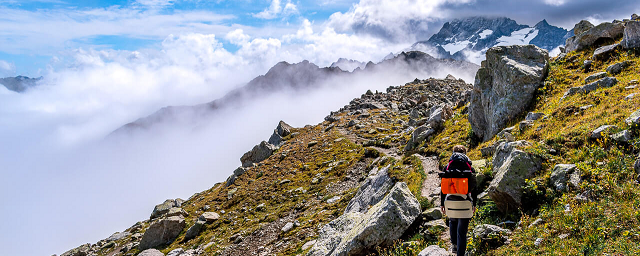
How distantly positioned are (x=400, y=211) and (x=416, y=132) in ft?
75.0

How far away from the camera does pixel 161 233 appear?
118ft

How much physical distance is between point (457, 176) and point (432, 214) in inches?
194

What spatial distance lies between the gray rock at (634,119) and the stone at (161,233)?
39261 mm

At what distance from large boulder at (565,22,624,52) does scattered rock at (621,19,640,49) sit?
3802 millimetres

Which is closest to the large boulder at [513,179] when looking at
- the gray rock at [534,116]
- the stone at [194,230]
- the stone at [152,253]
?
the gray rock at [534,116]

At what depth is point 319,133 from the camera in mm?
62438

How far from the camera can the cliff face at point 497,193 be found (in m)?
9.61

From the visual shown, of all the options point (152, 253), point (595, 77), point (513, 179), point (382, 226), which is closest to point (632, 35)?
point (595, 77)

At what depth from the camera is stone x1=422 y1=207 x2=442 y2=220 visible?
14.2 metres

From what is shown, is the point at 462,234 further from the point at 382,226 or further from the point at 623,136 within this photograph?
the point at 623,136

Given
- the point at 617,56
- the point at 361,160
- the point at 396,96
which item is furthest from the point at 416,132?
the point at 396,96

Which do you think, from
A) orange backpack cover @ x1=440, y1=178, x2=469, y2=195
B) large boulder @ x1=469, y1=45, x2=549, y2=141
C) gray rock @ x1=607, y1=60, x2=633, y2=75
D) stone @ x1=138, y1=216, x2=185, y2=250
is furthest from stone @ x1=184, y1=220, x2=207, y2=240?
gray rock @ x1=607, y1=60, x2=633, y2=75

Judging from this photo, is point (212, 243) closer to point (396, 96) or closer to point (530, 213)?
point (530, 213)

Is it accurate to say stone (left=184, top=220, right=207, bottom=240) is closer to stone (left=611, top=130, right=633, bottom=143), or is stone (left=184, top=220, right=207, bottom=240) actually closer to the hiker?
the hiker
